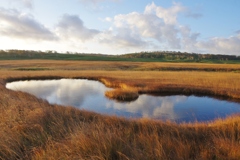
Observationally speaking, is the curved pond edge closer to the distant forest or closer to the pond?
the pond

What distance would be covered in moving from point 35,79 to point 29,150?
32692 millimetres

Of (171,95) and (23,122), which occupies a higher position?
(23,122)

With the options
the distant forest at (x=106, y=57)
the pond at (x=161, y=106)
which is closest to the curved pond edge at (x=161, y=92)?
the pond at (x=161, y=106)

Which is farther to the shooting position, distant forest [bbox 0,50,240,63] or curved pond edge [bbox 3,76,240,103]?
distant forest [bbox 0,50,240,63]

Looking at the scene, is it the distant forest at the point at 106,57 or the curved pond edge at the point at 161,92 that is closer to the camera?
the curved pond edge at the point at 161,92

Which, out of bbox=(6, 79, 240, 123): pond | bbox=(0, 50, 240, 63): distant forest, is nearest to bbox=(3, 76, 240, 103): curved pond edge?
bbox=(6, 79, 240, 123): pond

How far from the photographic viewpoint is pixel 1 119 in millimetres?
8023

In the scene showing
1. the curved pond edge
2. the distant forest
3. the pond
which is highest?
the distant forest

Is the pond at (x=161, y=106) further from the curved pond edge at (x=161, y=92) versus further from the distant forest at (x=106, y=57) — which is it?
the distant forest at (x=106, y=57)

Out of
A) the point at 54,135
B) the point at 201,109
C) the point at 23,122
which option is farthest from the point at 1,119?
the point at 201,109

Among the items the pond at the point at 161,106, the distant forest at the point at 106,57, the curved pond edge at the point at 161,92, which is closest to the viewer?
the pond at the point at 161,106

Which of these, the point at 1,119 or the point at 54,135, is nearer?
the point at 54,135

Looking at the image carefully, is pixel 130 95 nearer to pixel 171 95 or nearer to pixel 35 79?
pixel 171 95

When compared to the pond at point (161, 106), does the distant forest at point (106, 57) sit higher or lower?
higher
